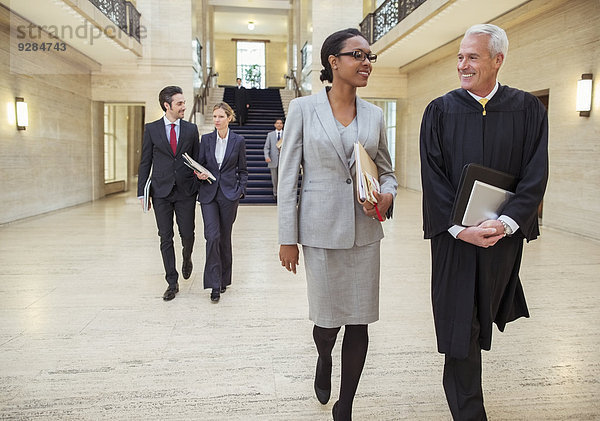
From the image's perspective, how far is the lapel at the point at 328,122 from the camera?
234cm

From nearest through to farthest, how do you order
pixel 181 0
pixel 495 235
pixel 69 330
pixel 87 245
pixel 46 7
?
1. pixel 495 235
2. pixel 69 330
3. pixel 87 245
4. pixel 46 7
5. pixel 181 0

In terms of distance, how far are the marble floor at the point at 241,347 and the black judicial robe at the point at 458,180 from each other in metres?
0.73

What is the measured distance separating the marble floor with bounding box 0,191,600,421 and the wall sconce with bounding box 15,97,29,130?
16.9 feet

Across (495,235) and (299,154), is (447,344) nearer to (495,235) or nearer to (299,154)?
(495,235)

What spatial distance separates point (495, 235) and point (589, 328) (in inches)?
96.0

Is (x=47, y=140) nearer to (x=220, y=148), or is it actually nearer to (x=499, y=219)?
(x=220, y=148)

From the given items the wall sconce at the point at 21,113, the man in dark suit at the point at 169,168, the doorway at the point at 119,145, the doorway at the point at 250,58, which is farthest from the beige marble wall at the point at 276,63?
the man in dark suit at the point at 169,168

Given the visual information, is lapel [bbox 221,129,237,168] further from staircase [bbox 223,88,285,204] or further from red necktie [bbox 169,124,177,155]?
staircase [bbox 223,88,285,204]

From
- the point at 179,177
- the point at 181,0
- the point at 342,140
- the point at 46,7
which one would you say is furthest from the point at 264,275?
the point at 181,0

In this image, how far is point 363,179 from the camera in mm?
2234

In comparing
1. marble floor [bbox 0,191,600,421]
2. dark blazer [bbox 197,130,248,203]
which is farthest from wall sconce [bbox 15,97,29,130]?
dark blazer [bbox 197,130,248,203]

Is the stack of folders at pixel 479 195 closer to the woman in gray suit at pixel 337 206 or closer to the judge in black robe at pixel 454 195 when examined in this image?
the judge in black robe at pixel 454 195

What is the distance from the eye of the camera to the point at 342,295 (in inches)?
95.1

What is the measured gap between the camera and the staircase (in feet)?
44.9
